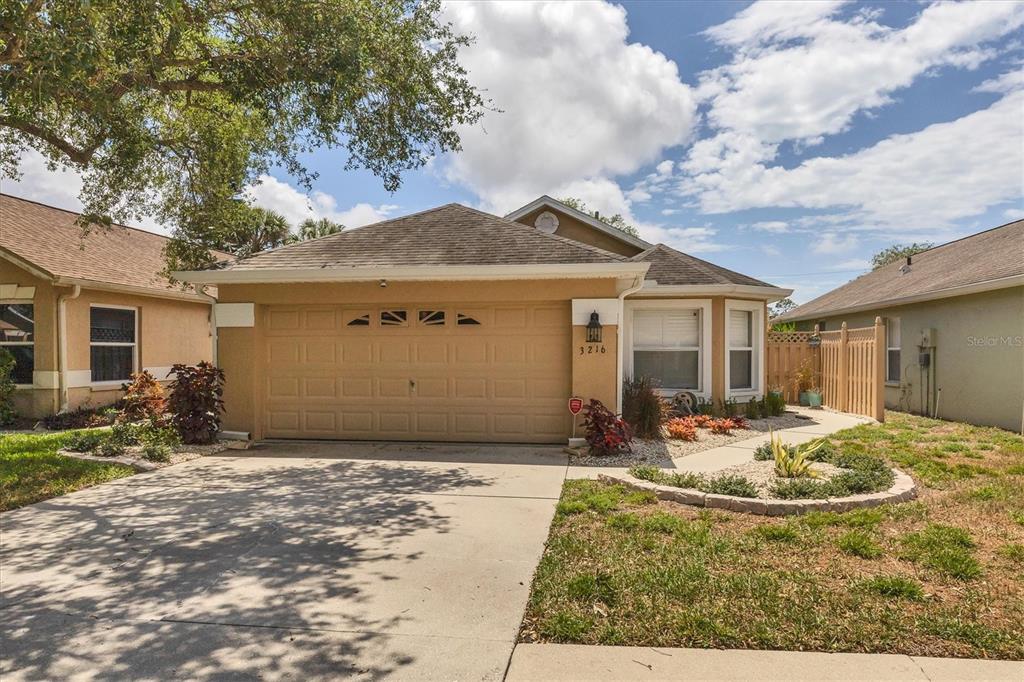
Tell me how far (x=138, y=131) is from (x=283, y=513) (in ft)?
21.2

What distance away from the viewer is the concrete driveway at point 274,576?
308 centimetres

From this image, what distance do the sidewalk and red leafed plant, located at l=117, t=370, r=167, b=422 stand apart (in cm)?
1062

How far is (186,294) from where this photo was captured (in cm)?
1487

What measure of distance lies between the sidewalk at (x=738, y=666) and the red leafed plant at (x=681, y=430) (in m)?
6.39

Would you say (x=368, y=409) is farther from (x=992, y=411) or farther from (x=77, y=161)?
(x=992, y=411)

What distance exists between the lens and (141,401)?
37.6 ft

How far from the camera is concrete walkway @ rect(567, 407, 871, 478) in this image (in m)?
7.35

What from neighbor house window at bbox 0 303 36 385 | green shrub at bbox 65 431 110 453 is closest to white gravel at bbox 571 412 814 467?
green shrub at bbox 65 431 110 453

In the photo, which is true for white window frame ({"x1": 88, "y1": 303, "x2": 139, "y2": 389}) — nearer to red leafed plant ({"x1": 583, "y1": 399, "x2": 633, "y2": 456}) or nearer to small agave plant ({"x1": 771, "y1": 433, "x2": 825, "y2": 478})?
red leafed plant ({"x1": 583, "y1": 399, "x2": 633, "y2": 456})

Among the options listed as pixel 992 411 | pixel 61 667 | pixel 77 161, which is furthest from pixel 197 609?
pixel 992 411

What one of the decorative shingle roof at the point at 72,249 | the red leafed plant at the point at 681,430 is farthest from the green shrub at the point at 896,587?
the decorative shingle roof at the point at 72,249

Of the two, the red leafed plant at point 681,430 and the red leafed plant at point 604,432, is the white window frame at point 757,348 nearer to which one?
the red leafed plant at point 681,430

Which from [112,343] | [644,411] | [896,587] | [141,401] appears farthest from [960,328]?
[112,343]

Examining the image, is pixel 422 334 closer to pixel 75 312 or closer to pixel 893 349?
pixel 75 312
